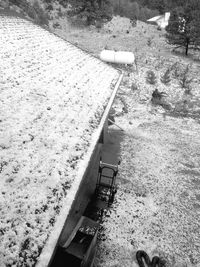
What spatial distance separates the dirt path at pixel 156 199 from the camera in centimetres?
625

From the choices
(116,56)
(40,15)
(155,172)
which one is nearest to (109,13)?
(40,15)

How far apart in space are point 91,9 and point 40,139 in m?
24.6

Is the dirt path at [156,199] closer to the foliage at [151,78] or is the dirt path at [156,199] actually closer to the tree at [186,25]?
the foliage at [151,78]

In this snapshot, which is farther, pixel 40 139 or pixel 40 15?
pixel 40 15

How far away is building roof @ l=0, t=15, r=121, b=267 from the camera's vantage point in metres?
2.68

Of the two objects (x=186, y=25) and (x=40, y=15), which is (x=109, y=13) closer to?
(x=40, y=15)

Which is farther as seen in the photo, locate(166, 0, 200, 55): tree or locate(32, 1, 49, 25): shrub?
locate(32, 1, 49, 25): shrub

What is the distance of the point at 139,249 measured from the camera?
6199 millimetres

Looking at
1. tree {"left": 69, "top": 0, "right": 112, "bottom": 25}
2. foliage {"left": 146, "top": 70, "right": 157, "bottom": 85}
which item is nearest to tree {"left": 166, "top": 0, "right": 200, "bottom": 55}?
foliage {"left": 146, "top": 70, "right": 157, "bottom": 85}

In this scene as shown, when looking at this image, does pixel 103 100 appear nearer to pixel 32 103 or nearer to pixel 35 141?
pixel 32 103

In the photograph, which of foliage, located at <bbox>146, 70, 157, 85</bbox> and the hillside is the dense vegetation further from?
foliage, located at <bbox>146, 70, 157, 85</bbox>

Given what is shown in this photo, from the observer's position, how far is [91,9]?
81.8 ft

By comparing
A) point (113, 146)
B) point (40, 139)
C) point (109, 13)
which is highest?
point (109, 13)

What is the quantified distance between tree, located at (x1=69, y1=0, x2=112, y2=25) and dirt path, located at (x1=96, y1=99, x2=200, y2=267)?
17245mm
